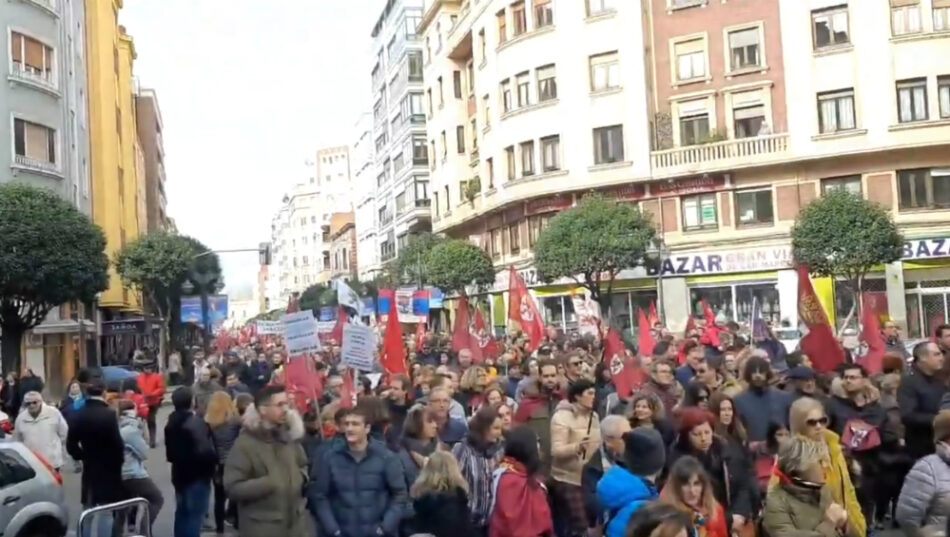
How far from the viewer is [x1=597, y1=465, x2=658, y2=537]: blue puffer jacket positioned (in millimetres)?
5906

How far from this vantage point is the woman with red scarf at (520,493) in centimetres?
686

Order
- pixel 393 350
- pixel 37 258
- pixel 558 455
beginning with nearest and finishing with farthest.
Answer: pixel 558 455
pixel 393 350
pixel 37 258

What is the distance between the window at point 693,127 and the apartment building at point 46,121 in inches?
843

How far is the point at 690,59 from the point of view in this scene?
137 feet

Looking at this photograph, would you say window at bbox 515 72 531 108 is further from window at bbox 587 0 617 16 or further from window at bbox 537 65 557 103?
window at bbox 587 0 617 16

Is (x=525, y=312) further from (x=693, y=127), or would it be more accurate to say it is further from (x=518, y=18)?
(x=518, y=18)

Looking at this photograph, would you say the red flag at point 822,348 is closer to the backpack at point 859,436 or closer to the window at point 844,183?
the backpack at point 859,436

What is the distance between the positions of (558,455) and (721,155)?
33204mm

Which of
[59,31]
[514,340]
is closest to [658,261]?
[514,340]

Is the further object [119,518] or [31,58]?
[31,58]

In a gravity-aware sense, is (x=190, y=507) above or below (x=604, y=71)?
below

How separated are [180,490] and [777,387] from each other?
555 centimetres

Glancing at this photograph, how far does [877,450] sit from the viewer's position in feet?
32.8

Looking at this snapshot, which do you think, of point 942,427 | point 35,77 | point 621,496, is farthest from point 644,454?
point 35,77
